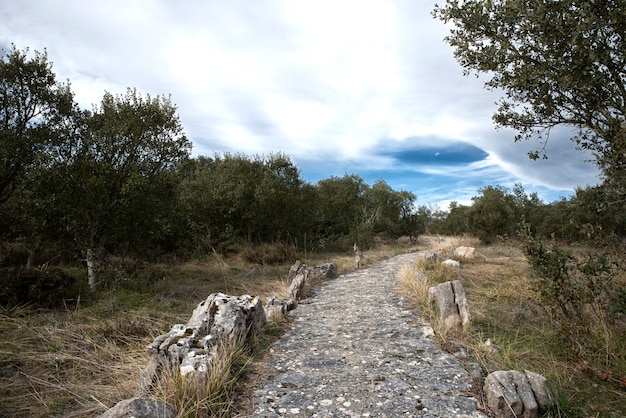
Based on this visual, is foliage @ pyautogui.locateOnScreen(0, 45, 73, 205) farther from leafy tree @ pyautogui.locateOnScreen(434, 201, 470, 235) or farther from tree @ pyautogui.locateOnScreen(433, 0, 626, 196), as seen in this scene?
leafy tree @ pyautogui.locateOnScreen(434, 201, 470, 235)

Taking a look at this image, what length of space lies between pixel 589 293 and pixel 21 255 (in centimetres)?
1900

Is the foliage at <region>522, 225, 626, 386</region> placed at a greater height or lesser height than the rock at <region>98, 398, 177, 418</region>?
greater

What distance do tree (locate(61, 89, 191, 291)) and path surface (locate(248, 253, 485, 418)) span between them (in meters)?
7.63

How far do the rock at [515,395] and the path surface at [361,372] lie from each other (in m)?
0.24

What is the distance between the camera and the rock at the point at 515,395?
11.7ft

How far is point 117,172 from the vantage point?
12.0m

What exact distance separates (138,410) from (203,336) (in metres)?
2.11

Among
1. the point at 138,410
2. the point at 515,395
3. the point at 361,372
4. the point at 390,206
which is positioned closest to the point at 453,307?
the point at 361,372

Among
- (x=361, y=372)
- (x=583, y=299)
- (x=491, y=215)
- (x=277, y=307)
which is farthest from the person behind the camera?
Answer: (x=491, y=215)

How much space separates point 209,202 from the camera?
2106 centimetres

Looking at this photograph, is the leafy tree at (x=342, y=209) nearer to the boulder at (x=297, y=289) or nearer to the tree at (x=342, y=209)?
the tree at (x=342, y=209)

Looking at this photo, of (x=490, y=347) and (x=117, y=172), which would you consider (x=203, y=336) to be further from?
(x=117, y=172)

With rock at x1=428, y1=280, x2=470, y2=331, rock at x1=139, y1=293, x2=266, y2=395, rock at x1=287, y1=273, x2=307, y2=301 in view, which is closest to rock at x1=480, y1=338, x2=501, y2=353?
rock at x1=428, y1=280, x2=470, y2=331

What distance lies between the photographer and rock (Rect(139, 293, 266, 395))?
13.9 ft
